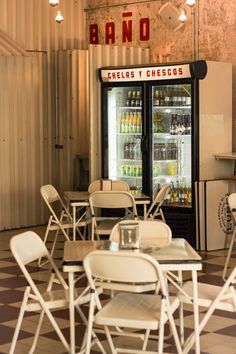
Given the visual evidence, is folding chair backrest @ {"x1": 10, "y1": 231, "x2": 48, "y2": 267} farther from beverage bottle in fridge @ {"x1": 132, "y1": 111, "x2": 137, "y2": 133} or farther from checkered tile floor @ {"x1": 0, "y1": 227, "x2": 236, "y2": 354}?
beverage bottle in fridge @ {"x1": 132, "y1": 111, "x2": 137, "y2": 133}

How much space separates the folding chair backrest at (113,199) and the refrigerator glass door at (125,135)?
7.08ft

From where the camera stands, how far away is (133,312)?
468cm

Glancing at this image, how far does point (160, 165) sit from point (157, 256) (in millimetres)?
5592

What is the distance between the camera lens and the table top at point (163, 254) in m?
4.71

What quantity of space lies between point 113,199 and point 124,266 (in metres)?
3.82

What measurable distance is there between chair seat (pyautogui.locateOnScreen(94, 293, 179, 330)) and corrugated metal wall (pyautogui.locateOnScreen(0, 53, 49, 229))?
6.33 metres

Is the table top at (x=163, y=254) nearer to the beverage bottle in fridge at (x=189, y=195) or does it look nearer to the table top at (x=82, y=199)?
the table top at (x=82, y=199)

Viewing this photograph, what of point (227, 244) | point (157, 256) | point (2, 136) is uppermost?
point (2, 136)

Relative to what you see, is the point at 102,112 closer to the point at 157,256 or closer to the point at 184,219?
the point at 184,219

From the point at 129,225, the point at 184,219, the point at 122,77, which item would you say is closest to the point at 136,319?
the point at 129,225

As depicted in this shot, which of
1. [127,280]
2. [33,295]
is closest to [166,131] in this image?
[33,295]

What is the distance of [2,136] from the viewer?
11086 mm

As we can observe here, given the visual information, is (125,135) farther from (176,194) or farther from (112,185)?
(112,185)

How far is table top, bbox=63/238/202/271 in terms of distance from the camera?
4707mm
